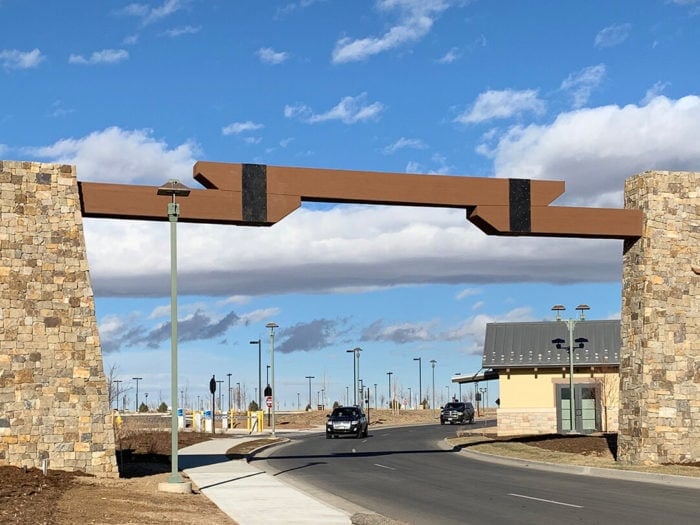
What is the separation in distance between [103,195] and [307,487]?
9.27 m

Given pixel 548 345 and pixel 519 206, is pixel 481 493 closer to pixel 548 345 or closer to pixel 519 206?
pixel 519 206

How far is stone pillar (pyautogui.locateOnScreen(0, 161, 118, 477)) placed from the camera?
2319 cm

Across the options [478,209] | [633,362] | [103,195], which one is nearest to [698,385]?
[633,362]

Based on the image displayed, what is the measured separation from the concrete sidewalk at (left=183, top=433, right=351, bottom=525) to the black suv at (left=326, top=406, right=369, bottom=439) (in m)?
25.0

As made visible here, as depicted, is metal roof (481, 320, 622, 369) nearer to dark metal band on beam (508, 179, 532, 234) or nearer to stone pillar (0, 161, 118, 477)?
dark metal band on beam (508, 179, 532, 234)

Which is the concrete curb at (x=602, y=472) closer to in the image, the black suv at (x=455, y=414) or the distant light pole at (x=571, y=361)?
the distant light pole at (x=571, y=361)

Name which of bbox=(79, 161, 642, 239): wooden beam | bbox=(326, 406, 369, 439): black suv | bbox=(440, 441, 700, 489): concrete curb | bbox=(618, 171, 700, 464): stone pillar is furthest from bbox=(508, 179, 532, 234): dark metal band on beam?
bbox=(326, 406, 369, 439): black suv

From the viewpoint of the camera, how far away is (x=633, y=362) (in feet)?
94.4

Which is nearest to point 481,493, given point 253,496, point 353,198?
point 253,496

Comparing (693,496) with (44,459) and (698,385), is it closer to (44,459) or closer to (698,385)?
(698,385)

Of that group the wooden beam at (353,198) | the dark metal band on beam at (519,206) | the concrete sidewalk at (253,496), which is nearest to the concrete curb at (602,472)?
the wooden beam at (353,198)

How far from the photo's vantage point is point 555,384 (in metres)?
54.1

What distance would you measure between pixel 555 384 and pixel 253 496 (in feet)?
120

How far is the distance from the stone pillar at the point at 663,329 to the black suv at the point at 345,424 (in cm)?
2922
